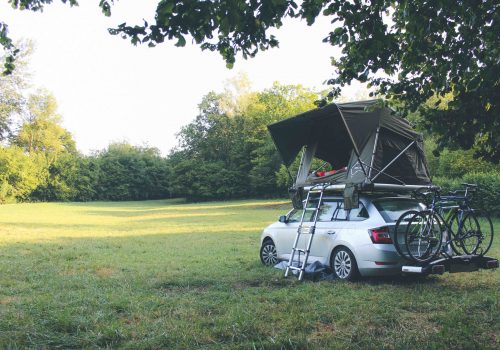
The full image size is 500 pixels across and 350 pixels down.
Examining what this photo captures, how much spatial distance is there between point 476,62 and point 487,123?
2.82ft

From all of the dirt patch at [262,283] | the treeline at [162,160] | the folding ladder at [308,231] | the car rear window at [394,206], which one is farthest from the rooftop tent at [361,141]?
the treeline at [162,160]

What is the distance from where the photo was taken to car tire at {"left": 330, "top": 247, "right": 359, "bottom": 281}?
27.3ft

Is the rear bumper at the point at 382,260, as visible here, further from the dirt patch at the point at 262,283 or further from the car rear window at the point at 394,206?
the dirt patch at the point at 262,283

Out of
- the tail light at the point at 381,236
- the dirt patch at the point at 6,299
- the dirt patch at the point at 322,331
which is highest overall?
the tail light at the point at 381,236

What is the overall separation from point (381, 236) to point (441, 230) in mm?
970

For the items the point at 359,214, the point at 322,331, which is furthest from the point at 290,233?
the point at 322,331

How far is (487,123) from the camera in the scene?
230 inches

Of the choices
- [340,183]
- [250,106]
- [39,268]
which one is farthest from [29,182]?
[340,183]

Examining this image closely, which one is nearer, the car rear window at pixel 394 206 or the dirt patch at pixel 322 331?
the dirt patch at pixel 322 331

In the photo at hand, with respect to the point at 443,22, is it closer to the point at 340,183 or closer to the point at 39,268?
the point at 340,183

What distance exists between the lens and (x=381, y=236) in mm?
7977

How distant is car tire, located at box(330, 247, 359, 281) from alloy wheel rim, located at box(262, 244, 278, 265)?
2.06 meters

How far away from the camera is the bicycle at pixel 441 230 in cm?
771

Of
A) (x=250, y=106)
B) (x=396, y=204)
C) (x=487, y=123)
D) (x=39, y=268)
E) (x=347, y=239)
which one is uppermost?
(x=250, y=106)
